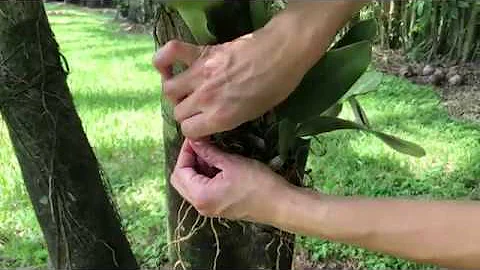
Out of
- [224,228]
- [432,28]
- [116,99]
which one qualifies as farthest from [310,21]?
[432,28]

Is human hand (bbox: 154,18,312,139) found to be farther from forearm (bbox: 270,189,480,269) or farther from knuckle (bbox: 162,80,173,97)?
forearm (bbox: 270,189,480,269)

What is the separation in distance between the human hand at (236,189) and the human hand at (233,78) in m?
0.07

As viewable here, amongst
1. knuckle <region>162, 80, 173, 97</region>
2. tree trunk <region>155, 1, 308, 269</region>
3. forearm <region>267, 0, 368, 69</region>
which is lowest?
tree trunk <region>155, 1, 308, 269</region>

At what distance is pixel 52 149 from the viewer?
1.71m

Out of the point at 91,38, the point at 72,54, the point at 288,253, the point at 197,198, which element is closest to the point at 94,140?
the point at 288,253

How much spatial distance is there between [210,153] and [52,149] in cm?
83

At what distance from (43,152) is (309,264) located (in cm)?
93

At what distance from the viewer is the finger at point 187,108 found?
88cm

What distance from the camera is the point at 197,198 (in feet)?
3.09

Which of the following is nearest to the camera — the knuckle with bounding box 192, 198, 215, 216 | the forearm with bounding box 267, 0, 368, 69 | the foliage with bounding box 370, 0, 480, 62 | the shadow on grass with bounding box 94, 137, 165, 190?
the forearm with bounding box 267, 0, 368, 69

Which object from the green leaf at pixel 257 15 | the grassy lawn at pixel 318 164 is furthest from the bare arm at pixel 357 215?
the grassy lawn at pixel 318 164

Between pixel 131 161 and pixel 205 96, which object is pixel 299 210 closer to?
pixel 205 96

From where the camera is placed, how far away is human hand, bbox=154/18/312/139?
84 centimetres

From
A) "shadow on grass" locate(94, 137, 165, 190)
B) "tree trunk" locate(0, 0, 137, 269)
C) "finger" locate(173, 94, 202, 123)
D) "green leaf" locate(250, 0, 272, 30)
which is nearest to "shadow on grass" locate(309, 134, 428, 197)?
"shadow on grass" locate(94, 137, 165, 190)
